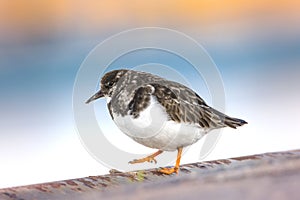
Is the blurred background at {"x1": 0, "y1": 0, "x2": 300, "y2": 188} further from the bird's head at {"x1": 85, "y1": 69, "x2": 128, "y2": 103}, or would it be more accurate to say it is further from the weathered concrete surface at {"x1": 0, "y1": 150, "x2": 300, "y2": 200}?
the weathered concrete surface at {"x1": 0, "y1": 150, "x2": 300, "y2": 200}

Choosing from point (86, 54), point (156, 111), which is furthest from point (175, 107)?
point (86, 54)

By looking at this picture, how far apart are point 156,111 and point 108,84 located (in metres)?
0.18

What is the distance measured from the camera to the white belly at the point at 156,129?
2062 mm

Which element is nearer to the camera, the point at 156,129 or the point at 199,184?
the point at 199,184

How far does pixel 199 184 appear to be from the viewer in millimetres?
1373

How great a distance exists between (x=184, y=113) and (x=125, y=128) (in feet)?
0.56

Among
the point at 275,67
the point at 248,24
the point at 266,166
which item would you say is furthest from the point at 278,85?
the point at 266,166

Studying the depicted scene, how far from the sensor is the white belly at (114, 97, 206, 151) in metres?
2.06

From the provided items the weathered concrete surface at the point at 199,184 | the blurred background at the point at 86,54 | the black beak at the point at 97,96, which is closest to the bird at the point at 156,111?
the black beak at the point at 97,96

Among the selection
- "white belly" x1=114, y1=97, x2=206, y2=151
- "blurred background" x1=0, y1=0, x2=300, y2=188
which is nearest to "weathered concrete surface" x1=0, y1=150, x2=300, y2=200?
"white belly" x1=114, y1=97, x2=206, y2=151

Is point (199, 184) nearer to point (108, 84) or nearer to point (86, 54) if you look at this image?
point (108, 84)

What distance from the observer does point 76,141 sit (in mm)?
6047

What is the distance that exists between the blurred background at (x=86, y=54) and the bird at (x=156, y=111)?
2952mm

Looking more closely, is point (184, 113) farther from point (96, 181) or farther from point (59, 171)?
point (59, 171)
